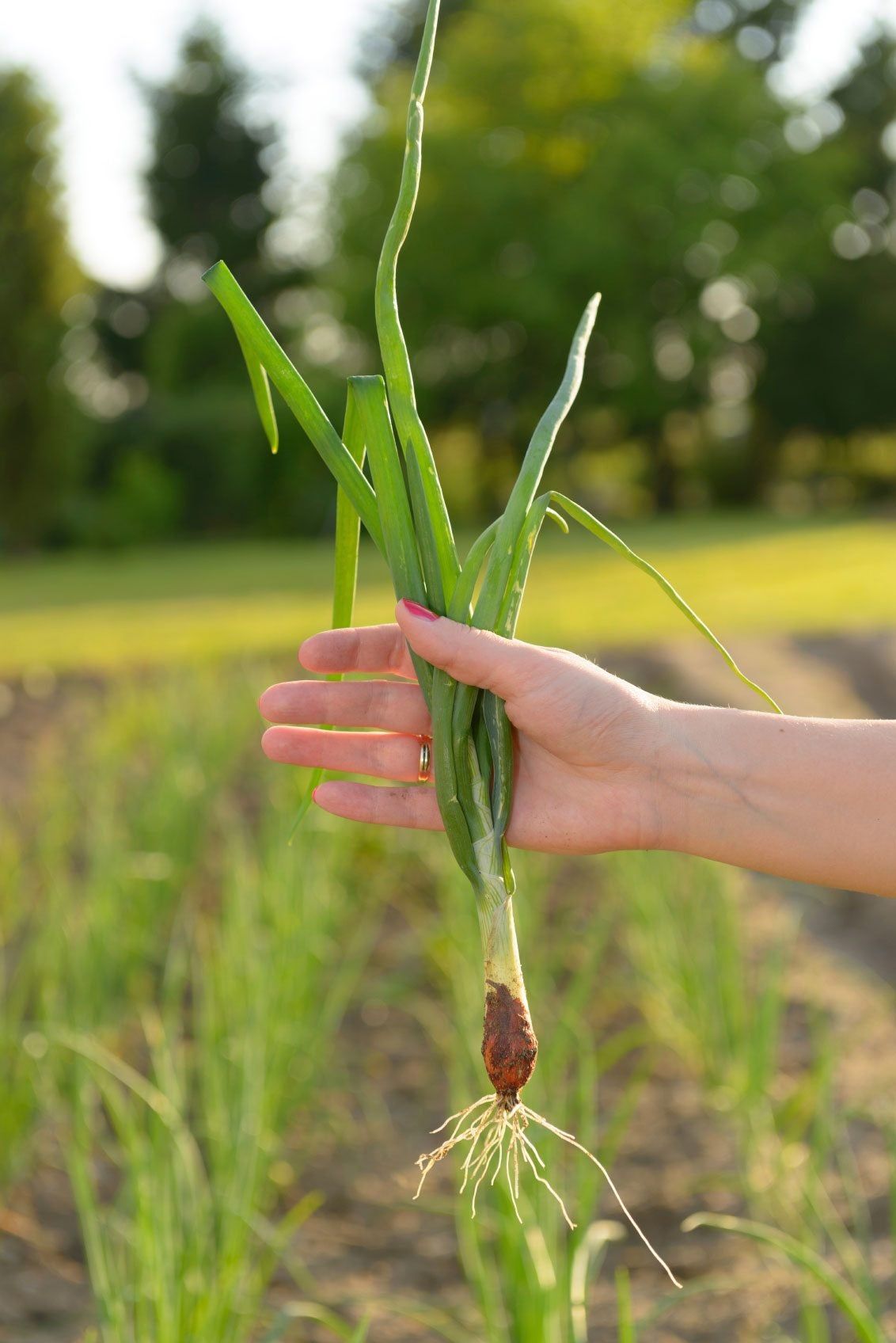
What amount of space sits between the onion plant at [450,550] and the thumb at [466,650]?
30mm

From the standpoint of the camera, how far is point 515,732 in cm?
134

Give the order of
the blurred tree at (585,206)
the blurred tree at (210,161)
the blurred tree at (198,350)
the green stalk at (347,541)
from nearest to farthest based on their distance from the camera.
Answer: the green stalk at (347,541), the blurred tree at (198,350), the blurred tree at (585,206), the blurred tree at (210,161)

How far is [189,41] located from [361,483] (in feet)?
74.6

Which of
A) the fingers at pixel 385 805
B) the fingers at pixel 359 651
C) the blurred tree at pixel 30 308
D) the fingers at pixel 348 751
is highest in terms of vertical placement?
the blurred tree at pixel 30 308

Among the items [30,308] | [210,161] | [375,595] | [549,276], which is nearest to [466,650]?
[375,595]

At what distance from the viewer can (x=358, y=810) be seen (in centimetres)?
145

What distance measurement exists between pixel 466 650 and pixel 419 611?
0.06 meters

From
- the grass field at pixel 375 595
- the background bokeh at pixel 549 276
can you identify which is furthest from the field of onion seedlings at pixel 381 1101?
the background bokeh at pixel 549 276

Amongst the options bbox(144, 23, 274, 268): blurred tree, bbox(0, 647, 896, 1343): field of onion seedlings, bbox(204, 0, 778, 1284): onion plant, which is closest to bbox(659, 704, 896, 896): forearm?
bbox(204, 0, 778, 1284): onion plant

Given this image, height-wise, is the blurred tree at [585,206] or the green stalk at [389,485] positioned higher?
the blurred tree at [585,206]

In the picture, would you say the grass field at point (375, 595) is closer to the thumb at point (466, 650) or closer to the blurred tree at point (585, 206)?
the thumb at point (466, 650)

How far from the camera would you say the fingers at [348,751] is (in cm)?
149

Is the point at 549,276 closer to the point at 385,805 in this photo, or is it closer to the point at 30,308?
the point at 30,308

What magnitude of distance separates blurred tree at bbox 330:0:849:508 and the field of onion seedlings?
15314mm
